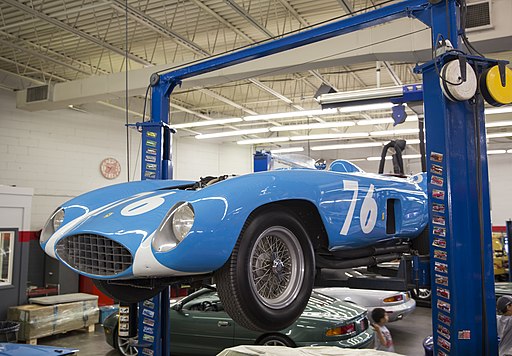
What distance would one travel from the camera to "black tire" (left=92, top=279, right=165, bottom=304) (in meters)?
3.15

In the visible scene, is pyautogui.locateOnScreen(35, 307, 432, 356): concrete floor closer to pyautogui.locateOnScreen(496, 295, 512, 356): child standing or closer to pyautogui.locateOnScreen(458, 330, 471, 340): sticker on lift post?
pyautogui.locateOnScreen(496, 295, 512, 356): child standing

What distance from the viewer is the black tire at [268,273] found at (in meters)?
2.48

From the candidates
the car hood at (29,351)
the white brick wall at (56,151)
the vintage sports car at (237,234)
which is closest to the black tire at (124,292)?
the vintage sports car at (237,234)

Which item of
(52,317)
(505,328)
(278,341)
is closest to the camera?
(505,328)

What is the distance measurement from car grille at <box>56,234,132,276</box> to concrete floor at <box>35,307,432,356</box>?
5765 mm

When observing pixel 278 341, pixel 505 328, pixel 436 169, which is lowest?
pixel 278 341

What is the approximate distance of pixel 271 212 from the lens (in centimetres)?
266

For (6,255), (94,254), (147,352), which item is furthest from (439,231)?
(6,255)

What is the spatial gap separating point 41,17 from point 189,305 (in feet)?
16.8

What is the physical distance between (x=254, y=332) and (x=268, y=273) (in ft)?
12.0

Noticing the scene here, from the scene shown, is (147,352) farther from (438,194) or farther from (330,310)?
(438,194)

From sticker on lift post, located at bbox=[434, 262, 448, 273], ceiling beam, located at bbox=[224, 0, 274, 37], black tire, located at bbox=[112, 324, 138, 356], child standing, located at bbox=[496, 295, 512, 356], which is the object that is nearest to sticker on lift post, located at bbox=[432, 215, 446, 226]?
sticker on lift post, located at bbox=[434, 262, 448, 273]

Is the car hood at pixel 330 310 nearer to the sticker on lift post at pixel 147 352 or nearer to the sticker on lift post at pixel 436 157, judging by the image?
the sticker on lift post at pixel 147 352

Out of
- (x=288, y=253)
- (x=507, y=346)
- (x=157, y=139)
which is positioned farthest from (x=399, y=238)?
(x=507, y=346)
